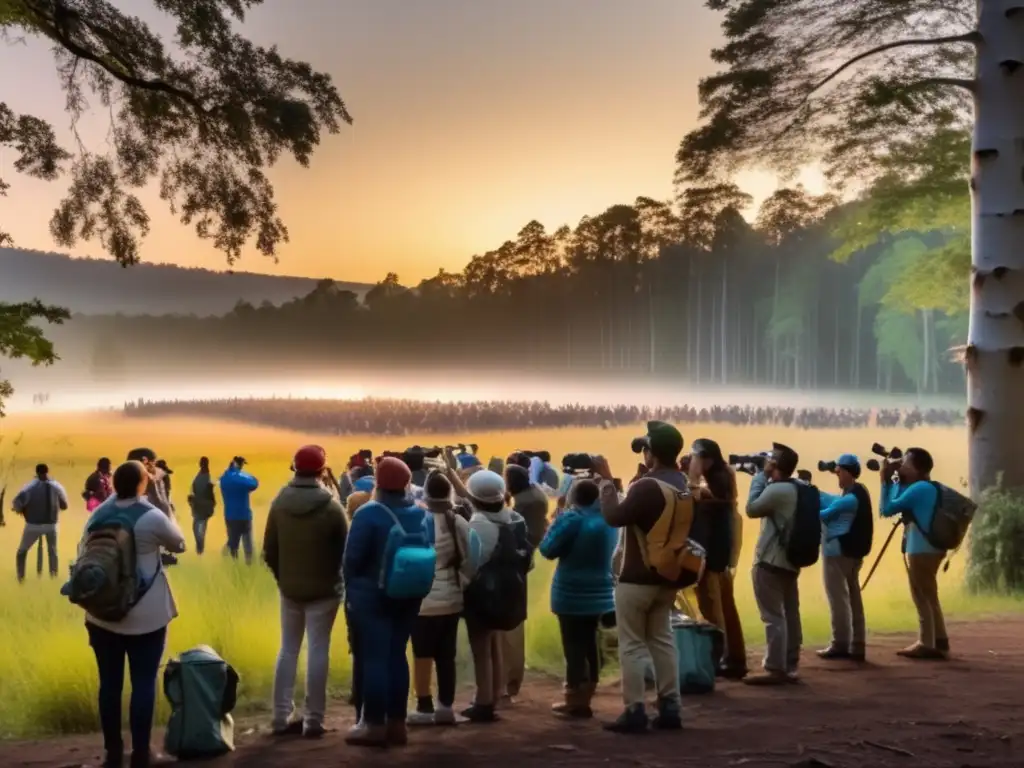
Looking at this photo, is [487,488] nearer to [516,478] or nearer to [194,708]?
[516,478]

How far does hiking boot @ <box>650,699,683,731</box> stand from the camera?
662 centimetres

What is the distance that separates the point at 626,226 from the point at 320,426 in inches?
249

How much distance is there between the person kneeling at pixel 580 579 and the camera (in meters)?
6.93

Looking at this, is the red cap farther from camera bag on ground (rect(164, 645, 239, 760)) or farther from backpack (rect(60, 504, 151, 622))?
camera bag on ground (rect(164, 645, 239, 760))

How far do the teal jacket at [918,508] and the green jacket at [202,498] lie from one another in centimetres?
869

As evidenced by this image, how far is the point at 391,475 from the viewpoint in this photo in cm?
608

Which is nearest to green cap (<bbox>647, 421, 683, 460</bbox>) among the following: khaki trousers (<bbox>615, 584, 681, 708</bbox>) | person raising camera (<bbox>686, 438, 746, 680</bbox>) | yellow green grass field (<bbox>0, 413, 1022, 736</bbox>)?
khaki trousers (<bbox>615, 584, 681, 708</bbox>)

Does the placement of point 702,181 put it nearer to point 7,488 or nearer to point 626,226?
point 626,226

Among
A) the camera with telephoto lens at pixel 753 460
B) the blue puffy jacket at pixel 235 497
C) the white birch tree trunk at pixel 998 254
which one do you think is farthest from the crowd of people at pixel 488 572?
the blue puffy jacket at pixel 235 497

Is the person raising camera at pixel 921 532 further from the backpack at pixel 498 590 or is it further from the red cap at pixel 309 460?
the red cap at pixel 309 460

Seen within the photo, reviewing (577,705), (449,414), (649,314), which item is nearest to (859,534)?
(577,705)

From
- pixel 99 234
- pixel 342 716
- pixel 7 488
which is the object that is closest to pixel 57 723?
pixel 342 716

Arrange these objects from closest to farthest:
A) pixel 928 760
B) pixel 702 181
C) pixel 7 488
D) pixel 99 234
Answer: pixel 928 760 < pixel 99 234 < pixel 702 181 < pixel 7 488

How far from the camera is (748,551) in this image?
1551 centimetres
